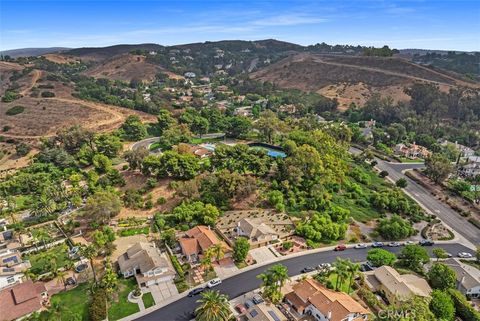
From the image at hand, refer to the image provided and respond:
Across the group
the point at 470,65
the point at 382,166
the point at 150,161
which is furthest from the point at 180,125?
the point at 470,65

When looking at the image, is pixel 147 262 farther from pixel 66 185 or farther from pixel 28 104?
pixel 28 104

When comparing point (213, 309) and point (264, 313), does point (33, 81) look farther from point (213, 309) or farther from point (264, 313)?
point (264, 313)

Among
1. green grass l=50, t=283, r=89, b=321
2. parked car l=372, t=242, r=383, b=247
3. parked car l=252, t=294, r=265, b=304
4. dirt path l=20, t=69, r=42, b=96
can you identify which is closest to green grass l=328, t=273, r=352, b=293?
parked car l=252, t=294, r=265, b=304

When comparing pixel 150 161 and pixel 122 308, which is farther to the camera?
pixel 150 161

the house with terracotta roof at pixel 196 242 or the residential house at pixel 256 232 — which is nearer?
the house with terracotta roof at pixel 196 242

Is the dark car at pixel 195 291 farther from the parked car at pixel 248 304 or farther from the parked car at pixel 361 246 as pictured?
the parked car at pixel 361 246

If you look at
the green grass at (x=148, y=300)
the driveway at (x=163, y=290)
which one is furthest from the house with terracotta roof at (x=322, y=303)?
the green grass at (x=148, y=300)

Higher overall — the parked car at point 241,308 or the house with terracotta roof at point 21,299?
the house with terracotta roof at point 21,299
